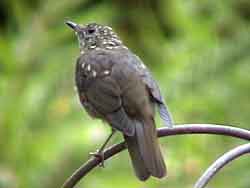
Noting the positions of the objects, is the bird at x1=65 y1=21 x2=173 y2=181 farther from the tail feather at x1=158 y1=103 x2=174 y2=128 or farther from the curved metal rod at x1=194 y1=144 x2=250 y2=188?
the curved metal rod at x1=194 y1=144 x2=250 y2=188

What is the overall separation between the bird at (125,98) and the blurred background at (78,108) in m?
0.79

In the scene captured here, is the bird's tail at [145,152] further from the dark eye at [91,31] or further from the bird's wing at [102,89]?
the dark eye at [91,31]

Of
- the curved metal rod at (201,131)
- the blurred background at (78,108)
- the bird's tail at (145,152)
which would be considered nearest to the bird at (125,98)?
the bird's tail at (145,152)

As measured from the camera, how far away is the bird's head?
13.2 feet

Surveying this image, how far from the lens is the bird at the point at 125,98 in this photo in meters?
3.12

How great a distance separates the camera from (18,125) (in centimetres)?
470

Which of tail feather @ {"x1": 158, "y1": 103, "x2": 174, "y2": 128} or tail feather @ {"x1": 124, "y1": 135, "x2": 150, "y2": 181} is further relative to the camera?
tail feather @ {"x1": 158, "y1": 103, "x2": 174, "y2": 128}

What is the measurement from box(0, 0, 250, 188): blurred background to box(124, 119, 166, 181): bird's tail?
1.30 m

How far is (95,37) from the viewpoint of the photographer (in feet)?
13.4

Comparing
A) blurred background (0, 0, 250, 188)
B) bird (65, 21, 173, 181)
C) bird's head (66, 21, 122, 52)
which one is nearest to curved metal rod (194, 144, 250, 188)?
bird (65, 21, 173, 181)

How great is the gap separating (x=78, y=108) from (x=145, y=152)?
2186 mm

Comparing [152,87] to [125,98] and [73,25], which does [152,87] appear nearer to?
[125,98]

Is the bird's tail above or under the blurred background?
above

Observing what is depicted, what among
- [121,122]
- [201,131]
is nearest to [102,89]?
[121,122]
